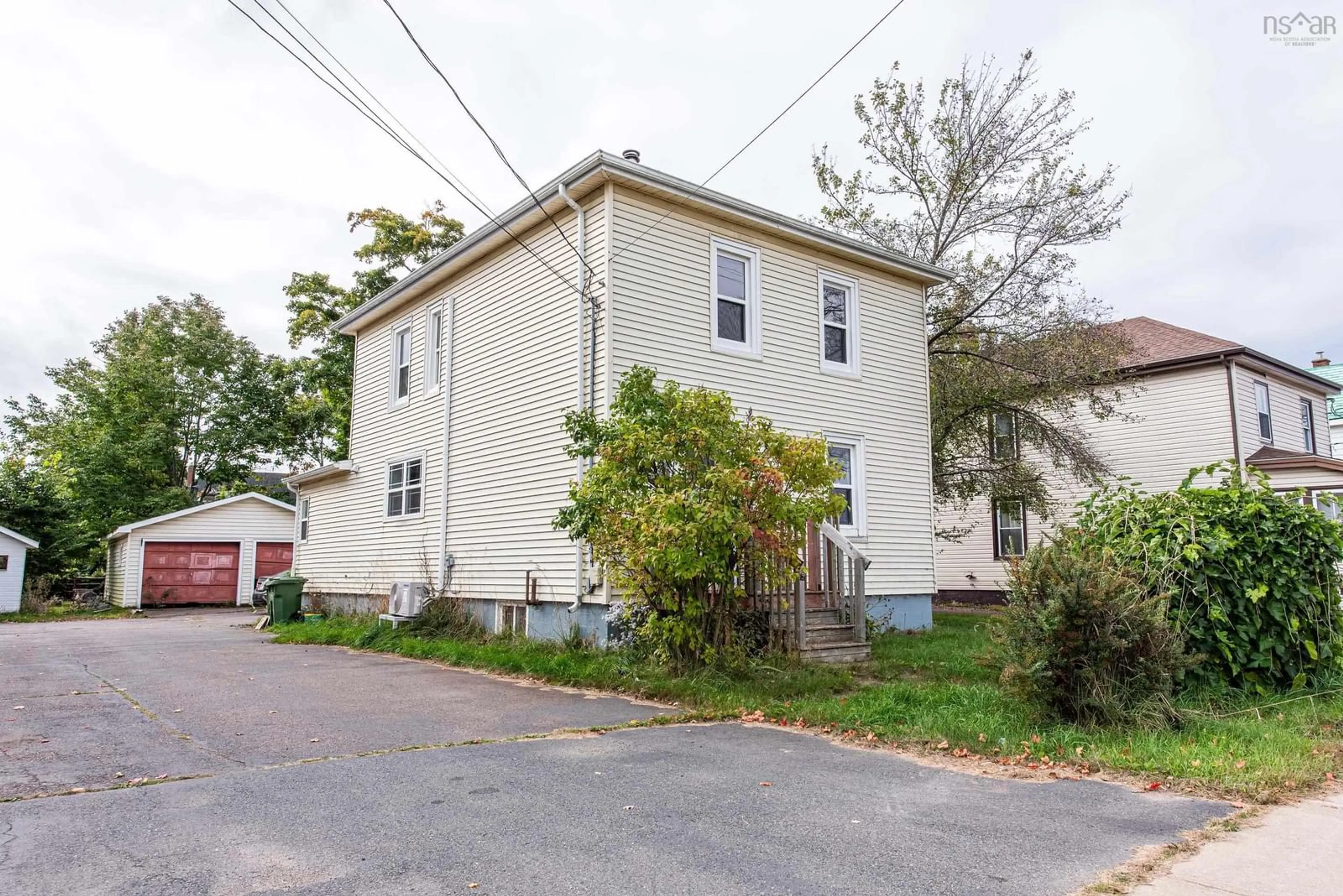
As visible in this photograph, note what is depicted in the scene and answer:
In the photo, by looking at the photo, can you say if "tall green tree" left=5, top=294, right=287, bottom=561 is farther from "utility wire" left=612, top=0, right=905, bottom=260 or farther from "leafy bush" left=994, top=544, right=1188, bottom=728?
"leafy bush" left=994, top=544, right=1188, bottom=728

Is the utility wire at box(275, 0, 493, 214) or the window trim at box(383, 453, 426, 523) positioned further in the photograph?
the window trim at box(383, 453, 426, 523)

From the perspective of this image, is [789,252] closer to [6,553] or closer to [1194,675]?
[1194,675]

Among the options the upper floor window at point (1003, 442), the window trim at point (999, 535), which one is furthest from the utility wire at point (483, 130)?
the window trim at point (999, 535)

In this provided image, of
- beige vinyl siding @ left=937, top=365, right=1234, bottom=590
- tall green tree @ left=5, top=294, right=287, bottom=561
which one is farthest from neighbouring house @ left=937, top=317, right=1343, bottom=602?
tall green tree @ left=5, top=294, right=287, bottom=561

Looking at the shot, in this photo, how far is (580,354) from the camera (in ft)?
35.7

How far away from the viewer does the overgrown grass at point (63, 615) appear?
22.3 m

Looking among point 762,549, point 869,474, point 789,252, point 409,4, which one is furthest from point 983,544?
point 409,4

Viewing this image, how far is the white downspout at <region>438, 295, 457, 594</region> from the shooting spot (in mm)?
13289

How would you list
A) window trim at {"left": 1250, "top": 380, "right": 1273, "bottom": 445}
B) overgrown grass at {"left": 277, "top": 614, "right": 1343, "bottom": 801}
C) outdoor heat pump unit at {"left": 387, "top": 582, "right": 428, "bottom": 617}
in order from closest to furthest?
overgrown grass at {"left": 277, "top": 614, "right": 1343, "bottom": 801}, outdoor heat pump unit at {"left": 387, "top": 582, "right": 428, "bottom": 617}, window trim at {"left": 1250, "top": 380, "right": 1273, "bottom": 445}

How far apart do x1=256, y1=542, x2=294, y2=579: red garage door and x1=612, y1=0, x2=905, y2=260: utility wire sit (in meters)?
21.1

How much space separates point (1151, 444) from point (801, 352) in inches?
483

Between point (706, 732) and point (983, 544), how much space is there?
1735 centimetres

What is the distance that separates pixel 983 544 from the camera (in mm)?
21859

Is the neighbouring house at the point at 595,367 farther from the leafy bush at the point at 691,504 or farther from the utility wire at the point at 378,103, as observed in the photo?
the leafy bush at the point at 691,504
